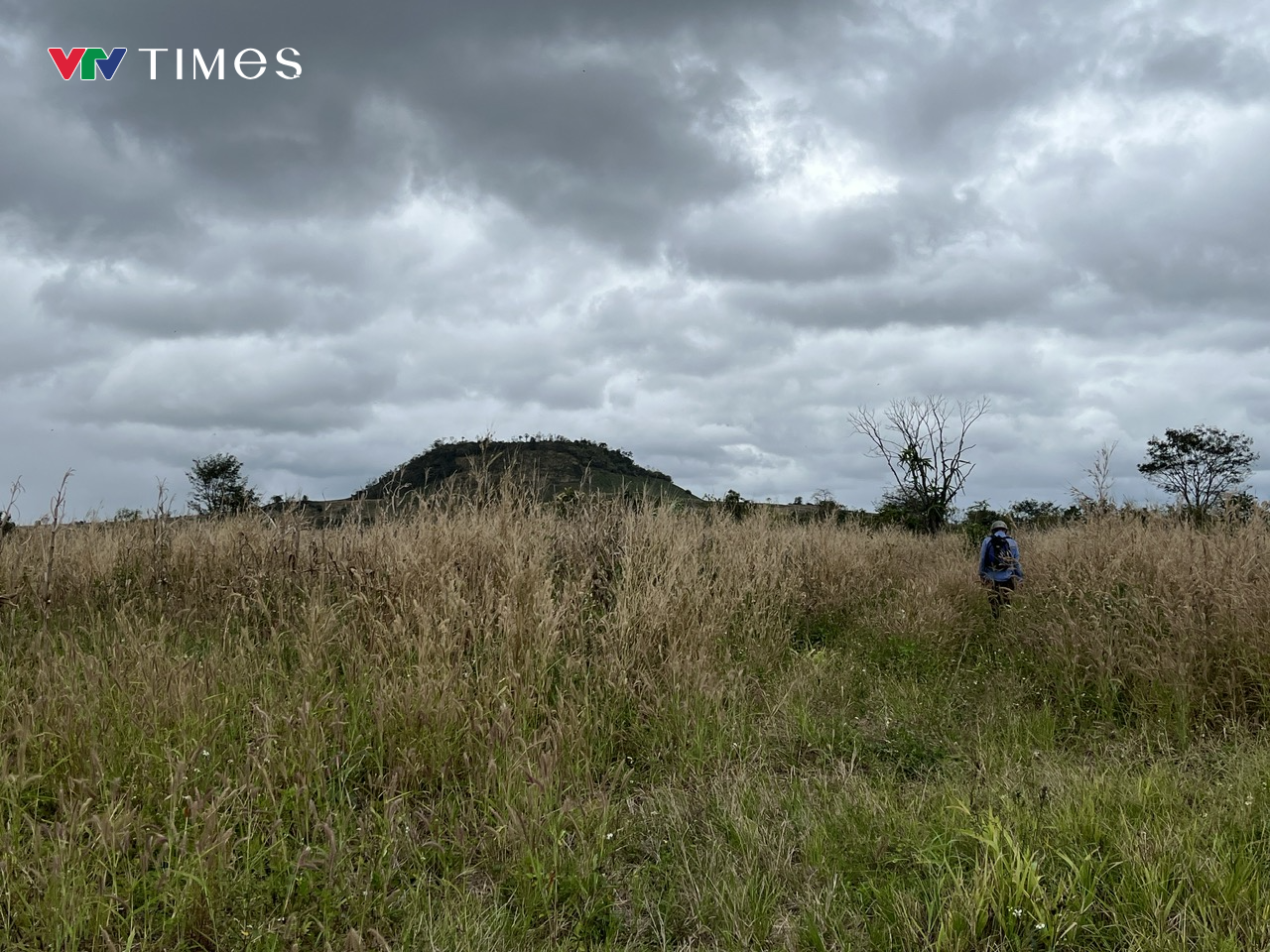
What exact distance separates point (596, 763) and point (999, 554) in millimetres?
7329

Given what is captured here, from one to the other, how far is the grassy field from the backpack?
68.7 inches

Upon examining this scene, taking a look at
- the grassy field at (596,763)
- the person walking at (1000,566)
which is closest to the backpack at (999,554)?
the person walking at (1000,566)

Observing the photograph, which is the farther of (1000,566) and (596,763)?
(1000,566)

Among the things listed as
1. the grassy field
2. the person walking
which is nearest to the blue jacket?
the person walking

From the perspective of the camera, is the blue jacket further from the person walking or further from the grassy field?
the grassy field

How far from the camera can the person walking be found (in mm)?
9469

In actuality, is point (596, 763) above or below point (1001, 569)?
below

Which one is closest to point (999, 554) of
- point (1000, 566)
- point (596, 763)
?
point (1000, 566)

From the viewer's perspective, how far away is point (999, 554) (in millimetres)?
9625

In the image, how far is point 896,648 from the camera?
25.7 feet

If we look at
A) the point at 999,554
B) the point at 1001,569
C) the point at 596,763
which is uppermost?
the point at 999,554

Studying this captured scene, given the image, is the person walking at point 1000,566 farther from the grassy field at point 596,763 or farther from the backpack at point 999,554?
the grassy field at point 596,763

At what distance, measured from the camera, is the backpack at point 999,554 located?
30.9 feet

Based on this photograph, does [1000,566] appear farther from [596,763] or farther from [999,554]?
[596,763]
